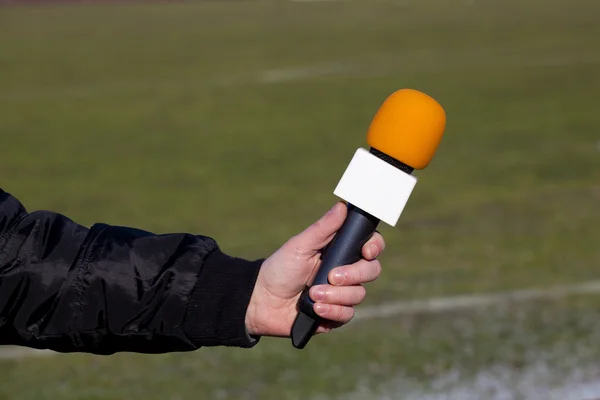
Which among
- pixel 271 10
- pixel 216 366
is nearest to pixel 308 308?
pixel 216 366

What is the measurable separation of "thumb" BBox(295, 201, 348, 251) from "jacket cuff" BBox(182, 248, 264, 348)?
0.60 feet

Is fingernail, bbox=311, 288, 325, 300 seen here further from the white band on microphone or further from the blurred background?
the blurred background

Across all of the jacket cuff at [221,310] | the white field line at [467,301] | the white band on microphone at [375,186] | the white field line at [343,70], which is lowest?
the white field line at [343,70]

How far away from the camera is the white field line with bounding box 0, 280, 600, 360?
501 centimetres

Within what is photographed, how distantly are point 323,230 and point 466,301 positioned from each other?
10.9ft

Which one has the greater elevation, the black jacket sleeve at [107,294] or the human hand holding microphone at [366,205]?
the human hand holding microphone at [366,205]

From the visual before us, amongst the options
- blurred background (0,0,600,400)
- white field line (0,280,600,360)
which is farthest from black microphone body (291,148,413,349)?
white field line (0,280,600,360)

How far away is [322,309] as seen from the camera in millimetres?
1827

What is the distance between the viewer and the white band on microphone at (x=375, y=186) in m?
1.71

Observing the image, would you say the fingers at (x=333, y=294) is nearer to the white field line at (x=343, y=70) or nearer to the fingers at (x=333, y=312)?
the fingers at (x=333, y=312)

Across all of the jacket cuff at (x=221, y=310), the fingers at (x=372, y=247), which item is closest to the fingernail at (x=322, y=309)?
the fingers at (x=372, y=247)

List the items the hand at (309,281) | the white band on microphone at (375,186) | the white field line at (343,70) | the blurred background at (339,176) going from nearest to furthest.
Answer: the white band on microphone at (375,186) < the hand at (309,281) < the blurred background at (339,176) < the white field line at (343,70)

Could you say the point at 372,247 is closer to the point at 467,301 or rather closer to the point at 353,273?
the point at 353,273

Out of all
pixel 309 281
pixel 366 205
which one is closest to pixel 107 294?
pixel 309 281
